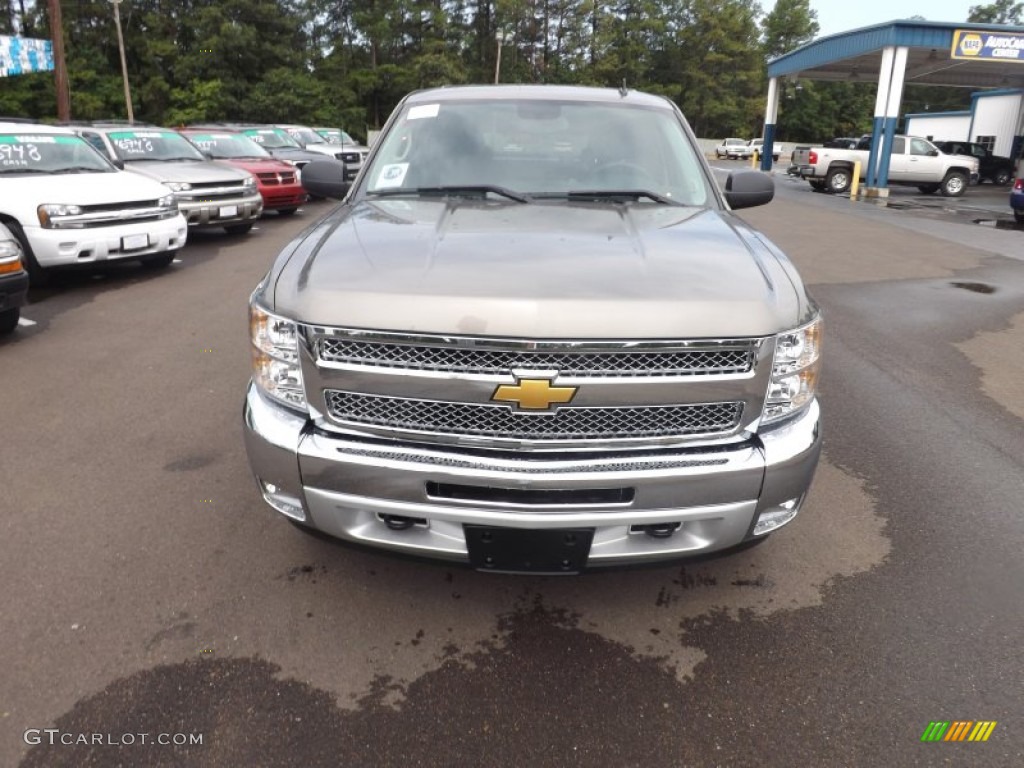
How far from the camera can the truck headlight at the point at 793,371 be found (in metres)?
2.39

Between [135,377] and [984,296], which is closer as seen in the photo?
[135,377]

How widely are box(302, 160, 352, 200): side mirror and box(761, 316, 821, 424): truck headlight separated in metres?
2.61

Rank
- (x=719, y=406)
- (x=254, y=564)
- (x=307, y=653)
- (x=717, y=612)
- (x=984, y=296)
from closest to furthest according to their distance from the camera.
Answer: (x=719, y=406), (x=307, y=653), (x=717, y=612), (x=254, y=564), (x=984, y=296)

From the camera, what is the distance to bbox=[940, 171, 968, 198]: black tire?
948 inches

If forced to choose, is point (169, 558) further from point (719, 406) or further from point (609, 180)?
point (609, 180)

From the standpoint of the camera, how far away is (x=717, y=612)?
2840 millimetres

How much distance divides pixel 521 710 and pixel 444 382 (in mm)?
1053

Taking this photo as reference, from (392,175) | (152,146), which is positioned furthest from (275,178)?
(392,175)

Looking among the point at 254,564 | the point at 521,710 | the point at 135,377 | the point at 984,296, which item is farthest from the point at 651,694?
the point at 984,296

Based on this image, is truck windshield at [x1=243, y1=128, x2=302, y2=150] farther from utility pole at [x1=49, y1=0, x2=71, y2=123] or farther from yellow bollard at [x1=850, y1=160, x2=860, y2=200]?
yellow bollard at [x1=850, y1=160, x2=860, y2=200]

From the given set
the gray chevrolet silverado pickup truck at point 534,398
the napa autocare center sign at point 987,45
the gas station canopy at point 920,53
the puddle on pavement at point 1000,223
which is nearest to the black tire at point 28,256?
the gray chevrolet silverado pickup truck at point 534,398

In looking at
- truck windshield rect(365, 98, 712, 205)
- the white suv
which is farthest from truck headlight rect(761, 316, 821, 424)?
the white suv

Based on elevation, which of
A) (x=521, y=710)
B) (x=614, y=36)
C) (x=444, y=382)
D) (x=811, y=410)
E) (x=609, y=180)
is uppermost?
(x=614, y=36)

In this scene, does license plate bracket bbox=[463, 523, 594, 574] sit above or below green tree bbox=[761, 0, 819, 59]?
below
